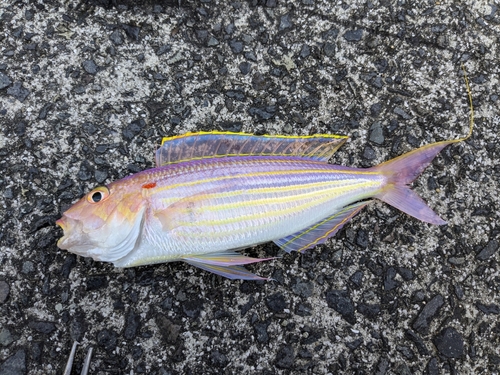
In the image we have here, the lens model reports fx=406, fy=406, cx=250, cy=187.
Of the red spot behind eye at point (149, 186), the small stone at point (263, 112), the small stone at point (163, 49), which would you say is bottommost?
the red spot behind eye at point (149, 186)

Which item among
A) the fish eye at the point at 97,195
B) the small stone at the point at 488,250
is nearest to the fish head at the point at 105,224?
the fish eye at the point at 97,195

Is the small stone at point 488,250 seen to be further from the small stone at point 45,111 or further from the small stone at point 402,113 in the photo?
the small stone at point 45,111

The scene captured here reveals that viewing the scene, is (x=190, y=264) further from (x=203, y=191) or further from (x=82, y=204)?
(x=82, y=204)

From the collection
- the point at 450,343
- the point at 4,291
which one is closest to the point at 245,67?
the point at 4,291

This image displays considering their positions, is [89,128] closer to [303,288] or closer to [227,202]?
[227,202]

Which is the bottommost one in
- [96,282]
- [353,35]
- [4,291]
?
[4,291]
